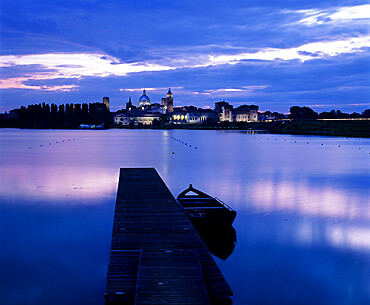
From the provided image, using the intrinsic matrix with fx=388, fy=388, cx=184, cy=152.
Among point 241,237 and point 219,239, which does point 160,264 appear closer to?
point 219,239

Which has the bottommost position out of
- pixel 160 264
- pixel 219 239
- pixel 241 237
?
pixel 241 237

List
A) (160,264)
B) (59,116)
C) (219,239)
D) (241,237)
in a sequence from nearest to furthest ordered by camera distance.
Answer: (160,264)
(219,239)
(241,237)
(59,116)

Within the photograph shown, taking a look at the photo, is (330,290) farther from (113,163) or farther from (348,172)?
(113,163)

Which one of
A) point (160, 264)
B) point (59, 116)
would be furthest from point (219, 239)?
point (59, 116)

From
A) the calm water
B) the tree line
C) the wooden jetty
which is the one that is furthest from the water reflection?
the tree line

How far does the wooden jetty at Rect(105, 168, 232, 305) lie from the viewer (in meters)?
8.34

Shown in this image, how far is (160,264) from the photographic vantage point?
966 centimetres

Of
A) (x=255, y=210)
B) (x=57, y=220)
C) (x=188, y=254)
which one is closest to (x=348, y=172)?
(x=255, y=210)

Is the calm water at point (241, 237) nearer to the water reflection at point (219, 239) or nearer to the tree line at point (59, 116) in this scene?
the water reflection at point (219, 239)

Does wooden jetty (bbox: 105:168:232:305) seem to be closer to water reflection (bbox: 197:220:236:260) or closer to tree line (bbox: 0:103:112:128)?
water reflection (bbox: 197:220:236:260)

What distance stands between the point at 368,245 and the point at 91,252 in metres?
10.5

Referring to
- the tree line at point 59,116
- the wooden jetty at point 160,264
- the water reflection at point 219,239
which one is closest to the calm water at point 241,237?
the water reflection at point 219,239

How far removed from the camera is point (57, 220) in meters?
18.1

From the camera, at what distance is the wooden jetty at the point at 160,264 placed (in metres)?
8.34
